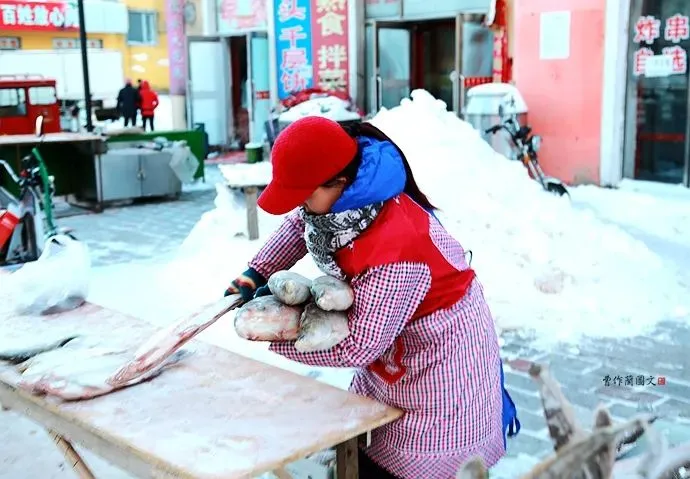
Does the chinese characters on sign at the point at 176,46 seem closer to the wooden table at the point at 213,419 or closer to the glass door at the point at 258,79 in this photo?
the glass door at the point at 258,79

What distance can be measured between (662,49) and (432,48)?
19.0 feet

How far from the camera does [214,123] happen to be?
17.3 meters

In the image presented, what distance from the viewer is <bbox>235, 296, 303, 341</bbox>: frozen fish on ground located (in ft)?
7.34

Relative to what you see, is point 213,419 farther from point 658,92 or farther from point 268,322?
point 658,92

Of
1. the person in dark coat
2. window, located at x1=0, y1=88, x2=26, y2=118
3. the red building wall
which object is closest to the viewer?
the red building wall

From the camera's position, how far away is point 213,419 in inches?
90.5

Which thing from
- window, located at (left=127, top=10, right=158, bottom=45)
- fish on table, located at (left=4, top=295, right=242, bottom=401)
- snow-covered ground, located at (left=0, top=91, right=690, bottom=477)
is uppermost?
window, located at (left=127, top=10, right=158, bottom=45)

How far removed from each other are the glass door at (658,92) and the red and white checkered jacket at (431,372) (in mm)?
7771

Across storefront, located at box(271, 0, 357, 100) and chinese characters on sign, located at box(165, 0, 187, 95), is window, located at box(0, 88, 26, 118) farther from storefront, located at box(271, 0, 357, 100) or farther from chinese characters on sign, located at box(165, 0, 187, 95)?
chinese characters on sign, located at box(165, 0, 187, 95)

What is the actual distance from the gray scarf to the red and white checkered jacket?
12 centimetres

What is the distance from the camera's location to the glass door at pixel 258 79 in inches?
611

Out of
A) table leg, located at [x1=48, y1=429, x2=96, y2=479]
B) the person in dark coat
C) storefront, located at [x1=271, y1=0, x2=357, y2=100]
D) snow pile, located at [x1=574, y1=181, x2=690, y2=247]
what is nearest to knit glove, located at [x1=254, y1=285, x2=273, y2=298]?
table leg, located at [x1=48, y1=429, x2=96, y2=479]

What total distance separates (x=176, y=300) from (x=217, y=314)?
12.9 feet

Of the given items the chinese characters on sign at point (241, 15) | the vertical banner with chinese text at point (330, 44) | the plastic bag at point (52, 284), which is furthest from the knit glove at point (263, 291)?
the chinese characters on sign at point (241, 15)
